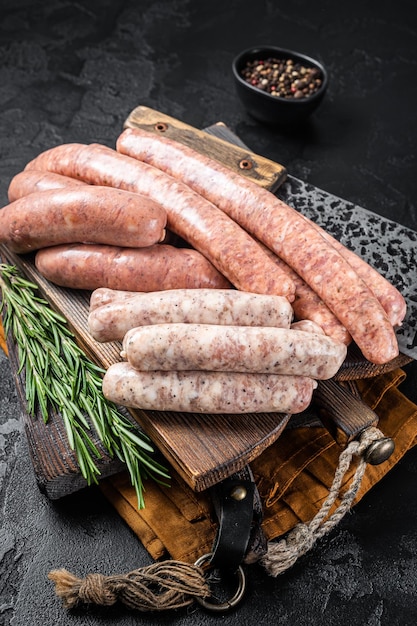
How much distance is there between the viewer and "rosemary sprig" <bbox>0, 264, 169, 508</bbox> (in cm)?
295

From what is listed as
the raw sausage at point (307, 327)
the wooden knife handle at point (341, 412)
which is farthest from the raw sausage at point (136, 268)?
the wooden knife handle at point (341, 412)

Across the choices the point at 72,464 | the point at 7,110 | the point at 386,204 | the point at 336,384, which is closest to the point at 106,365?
the point at 72,464

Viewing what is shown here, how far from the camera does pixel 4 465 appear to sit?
10.7 ft

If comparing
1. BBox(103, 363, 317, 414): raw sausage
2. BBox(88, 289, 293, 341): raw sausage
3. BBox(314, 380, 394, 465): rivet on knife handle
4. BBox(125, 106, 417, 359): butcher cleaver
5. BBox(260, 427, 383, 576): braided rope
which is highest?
BBox(88, 289, 293, 341): raw sausage

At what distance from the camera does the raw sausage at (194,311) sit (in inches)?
112

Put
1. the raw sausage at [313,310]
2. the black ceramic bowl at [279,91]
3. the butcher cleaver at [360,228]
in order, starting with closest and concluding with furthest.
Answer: the raw sausage at [313,310], the butcher cleaver at [360,228], the black ceramic bowl at [279,91]

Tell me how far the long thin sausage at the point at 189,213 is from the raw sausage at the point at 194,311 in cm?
22

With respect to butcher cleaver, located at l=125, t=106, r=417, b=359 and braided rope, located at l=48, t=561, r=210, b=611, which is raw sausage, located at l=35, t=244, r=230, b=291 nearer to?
butcher cleaver, located at l=125, t=106, r=417, b=359

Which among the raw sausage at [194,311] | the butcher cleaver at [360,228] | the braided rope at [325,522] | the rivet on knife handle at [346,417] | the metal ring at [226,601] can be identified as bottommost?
the metal ring at [226,601]

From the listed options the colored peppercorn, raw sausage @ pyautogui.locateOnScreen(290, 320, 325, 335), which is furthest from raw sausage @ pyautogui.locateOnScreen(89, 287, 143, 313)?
the colored peppercorn

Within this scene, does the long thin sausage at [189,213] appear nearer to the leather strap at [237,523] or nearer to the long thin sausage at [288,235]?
the long thin sausage at [288,235]

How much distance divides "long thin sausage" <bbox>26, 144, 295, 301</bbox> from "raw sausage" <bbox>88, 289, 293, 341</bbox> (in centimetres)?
22

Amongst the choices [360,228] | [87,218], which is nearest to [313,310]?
[360,228]

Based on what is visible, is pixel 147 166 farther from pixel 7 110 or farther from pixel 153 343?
pixel 7 110
